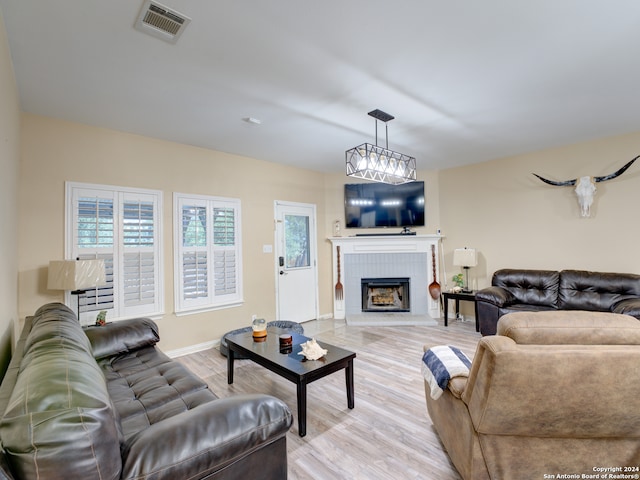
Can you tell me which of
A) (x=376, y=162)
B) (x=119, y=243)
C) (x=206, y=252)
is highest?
(x=376, y=162)

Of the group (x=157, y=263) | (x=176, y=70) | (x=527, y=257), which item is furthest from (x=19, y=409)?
(x=527, y=257)

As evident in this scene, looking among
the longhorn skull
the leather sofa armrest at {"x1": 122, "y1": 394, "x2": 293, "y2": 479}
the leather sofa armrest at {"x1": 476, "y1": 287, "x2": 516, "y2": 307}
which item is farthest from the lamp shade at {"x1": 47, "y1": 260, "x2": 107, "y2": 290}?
the longhorn skull

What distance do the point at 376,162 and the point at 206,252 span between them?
97.8 inches

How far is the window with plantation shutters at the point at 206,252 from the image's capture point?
3916mm

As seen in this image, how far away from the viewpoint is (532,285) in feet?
14.2

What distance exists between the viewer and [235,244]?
443cm

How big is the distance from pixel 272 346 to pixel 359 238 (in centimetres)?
320

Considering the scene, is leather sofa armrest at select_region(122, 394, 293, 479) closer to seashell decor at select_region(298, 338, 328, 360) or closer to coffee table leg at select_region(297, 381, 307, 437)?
coffee table leg at select_region(297, 381, 307, 437)

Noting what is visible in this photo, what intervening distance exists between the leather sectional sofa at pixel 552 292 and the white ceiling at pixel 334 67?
5.93ft

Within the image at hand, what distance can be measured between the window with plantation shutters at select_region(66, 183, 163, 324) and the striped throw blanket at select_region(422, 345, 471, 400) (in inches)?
123

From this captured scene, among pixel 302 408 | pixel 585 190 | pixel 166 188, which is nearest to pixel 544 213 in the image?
pixel 585 190

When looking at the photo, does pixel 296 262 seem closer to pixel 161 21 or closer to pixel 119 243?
pixel 119 243

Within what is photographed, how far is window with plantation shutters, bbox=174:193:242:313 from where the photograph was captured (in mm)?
3916

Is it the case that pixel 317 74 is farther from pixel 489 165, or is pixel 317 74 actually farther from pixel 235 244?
pixel 489 165
